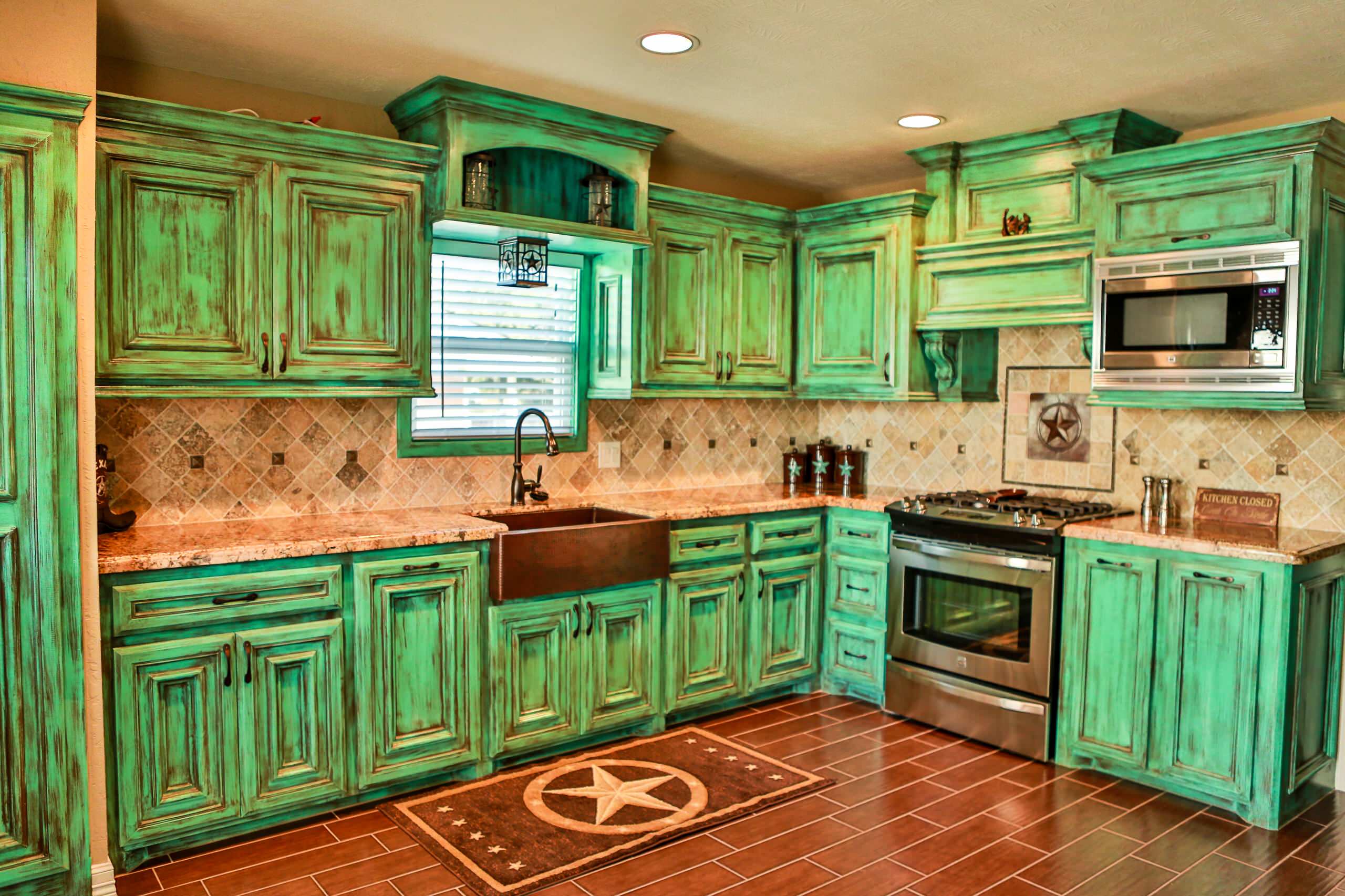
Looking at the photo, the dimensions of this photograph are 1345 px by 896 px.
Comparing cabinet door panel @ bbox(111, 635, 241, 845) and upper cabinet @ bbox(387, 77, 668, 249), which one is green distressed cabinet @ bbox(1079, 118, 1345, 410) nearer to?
upper cabinet @ bbox(387, 77, 668, 249)

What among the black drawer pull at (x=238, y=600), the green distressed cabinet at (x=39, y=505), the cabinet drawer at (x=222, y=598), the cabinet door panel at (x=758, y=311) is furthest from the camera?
the cabinet door panel at (x=758, y=311)

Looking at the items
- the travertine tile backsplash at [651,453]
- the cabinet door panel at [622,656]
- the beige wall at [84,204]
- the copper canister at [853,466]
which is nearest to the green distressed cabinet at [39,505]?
the beige wall at [84,204]

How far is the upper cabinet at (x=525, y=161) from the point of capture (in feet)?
11.8

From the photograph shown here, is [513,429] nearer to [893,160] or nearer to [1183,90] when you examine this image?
[893,160]

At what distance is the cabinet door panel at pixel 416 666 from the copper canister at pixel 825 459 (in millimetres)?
2332

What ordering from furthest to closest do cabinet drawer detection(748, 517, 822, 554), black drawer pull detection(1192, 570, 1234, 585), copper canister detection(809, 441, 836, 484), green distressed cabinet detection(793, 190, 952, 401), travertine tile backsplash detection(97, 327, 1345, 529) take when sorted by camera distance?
copper canister detection(809, 441, 836, 484)
green distressed cabinet detection(793, 190, 952, 401)
cabinet drawer detection(748, 517, 822, 554)
travertine tile backsplash detection(97, 327, 1345, 529)
black drawer pull detection(1192, 570, 1234, 585)

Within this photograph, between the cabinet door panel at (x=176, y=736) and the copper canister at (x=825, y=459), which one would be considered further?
the copper canister at (x=825, y=459)

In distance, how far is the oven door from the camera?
386 cm

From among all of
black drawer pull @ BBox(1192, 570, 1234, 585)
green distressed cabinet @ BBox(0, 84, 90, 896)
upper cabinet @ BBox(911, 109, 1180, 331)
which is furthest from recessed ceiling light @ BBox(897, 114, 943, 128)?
green distressed cabinet @ BBox(0, 84, 90, 896)

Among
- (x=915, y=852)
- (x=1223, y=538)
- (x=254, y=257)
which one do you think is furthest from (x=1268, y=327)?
(x=254, y=257)

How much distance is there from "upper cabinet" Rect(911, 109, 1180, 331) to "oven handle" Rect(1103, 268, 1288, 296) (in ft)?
0.60

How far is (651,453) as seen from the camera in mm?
4867

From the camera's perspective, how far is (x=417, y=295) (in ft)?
12.0

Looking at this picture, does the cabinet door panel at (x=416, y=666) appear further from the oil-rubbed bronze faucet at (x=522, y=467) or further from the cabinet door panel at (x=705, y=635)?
the cabinet door panel at (x=705, y=635)
